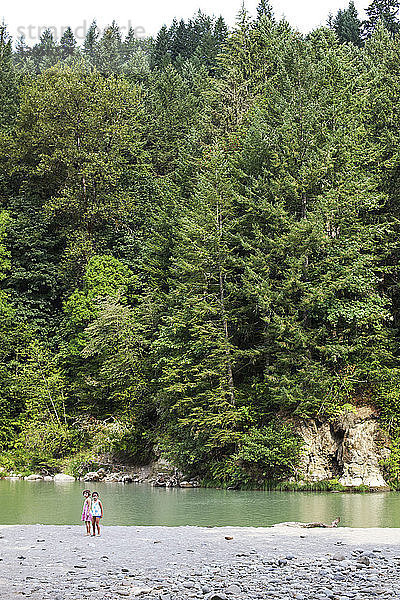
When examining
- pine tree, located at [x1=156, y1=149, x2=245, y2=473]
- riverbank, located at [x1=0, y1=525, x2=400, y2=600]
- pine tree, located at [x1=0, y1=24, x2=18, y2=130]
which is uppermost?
pine tree, located at [x1=0, y1=24, x2=18, y2=130]

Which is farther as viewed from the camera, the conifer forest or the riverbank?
the conifer forest

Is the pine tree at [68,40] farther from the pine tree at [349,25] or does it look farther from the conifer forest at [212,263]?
the conifer forest at [212,263]

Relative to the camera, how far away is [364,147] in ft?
108

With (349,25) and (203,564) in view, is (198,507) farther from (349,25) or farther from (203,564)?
(349,25)

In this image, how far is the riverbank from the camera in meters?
9.08

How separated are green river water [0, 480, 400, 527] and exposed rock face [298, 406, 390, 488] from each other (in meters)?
1.27

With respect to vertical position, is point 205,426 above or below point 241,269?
below

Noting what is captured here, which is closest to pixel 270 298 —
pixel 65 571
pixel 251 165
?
pixel 251 165

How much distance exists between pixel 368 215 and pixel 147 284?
13.5 metres

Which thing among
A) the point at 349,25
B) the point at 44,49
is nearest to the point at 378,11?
the point at 349,25

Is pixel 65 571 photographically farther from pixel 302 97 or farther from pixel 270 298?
pixel 302 97

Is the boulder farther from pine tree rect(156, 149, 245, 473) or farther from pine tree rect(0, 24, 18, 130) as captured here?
pine tree rect(0, 24, 18, 130)

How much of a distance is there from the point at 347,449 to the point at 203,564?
17650 mm

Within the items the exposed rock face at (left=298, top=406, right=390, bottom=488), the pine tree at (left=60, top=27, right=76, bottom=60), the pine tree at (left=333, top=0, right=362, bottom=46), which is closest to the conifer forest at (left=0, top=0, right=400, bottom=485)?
the exposed rock face at (left=298, top=406, right=390, bottom=488)
